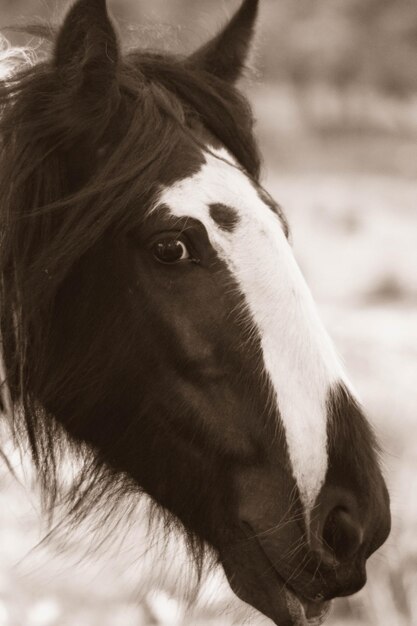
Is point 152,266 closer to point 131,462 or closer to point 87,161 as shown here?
point 87,161

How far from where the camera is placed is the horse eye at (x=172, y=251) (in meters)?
2.03

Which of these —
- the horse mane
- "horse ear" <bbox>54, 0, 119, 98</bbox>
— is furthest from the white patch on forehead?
"horse ear" <bbox>54, 0, 119, 98</bbox>

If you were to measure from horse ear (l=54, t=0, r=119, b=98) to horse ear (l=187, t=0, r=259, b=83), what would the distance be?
2.03 feet

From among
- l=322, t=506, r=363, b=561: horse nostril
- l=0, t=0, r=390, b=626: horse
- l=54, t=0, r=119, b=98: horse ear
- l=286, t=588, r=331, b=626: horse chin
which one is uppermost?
l=54, t=0, r=119, b=98: horse ear

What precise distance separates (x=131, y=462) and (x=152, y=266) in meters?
0.55

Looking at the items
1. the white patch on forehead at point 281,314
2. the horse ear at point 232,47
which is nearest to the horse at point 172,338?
the white patch on forehead at point 281,314

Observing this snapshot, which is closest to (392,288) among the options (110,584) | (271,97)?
(271,97)

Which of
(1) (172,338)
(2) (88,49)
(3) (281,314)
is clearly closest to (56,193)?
(2) (88,49)

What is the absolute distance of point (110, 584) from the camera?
16.1 feet

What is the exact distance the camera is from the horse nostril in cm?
188

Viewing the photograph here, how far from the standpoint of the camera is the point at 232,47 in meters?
2.77

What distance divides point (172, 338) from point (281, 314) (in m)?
0.28

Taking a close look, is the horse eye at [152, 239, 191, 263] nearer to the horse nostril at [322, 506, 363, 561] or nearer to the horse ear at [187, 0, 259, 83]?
the horse nostril at [322, 506, 363, 561]

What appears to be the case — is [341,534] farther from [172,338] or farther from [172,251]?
[172,251]
